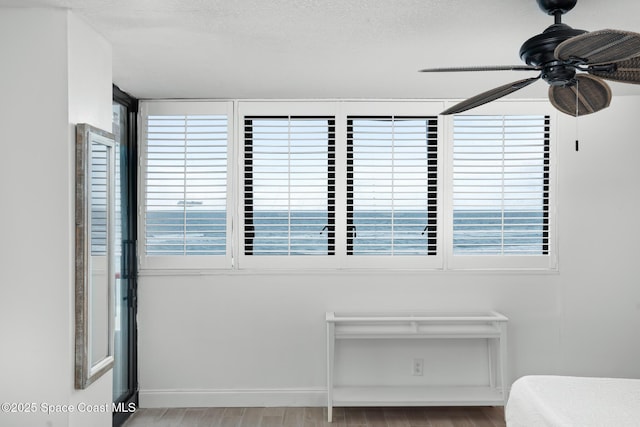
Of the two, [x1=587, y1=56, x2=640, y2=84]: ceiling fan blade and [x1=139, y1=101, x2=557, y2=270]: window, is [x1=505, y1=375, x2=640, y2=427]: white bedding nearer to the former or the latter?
[x1=587, y1=56, x2=640, y2=84]: ceiling fan blade

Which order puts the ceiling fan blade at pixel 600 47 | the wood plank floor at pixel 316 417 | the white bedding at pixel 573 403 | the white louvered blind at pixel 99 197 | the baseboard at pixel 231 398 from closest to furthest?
the ceiling fan blade at pixel 600 47
the white bedding at pixel 573 403
the white louvered blind at pixel 99 197
the wood plank floor at pixel 316 417
the baseboard at pixel 231 398

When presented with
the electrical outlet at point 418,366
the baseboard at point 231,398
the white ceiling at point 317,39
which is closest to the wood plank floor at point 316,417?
the baseboard at point 231,398

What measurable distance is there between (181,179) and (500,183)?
8.14 ft

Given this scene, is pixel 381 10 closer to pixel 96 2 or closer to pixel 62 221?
pixel 96 2

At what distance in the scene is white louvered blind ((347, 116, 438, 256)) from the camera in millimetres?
4281

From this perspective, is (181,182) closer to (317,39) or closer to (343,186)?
(343,186)

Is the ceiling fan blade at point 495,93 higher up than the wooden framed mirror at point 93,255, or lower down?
higher up

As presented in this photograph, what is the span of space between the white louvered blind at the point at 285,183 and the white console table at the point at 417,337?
2.11 ft

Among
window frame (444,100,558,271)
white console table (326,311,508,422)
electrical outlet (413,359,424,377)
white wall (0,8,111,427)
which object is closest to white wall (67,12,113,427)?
white wall (0,8,111,427)

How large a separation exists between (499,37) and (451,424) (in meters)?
2.61

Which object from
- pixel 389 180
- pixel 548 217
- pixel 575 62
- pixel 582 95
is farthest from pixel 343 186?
pixel 575 62

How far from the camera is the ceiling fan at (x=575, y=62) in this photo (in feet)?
5.36

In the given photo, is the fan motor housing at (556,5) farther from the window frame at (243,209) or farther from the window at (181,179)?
the window at (181,179)

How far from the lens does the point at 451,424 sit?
386cm
